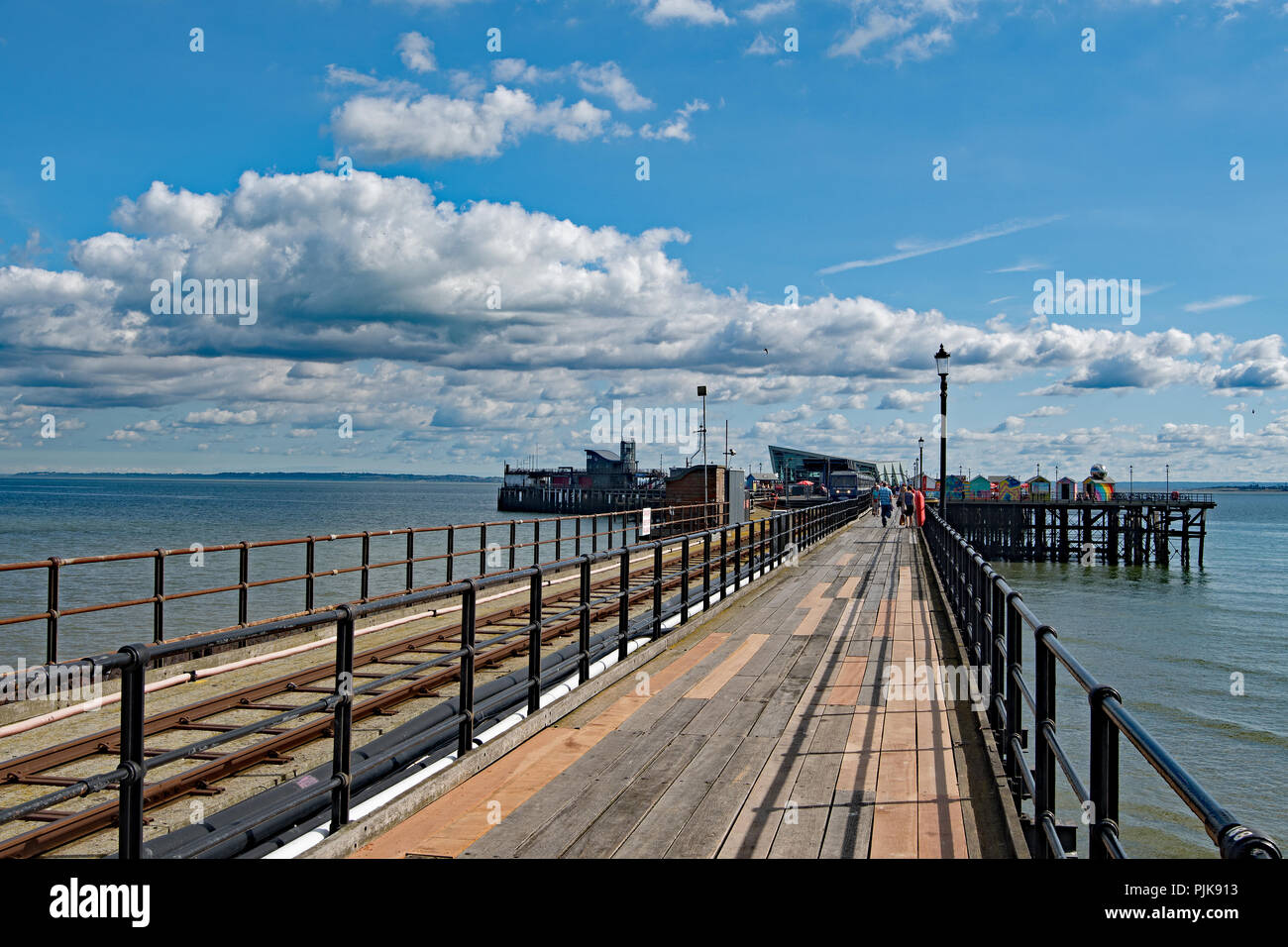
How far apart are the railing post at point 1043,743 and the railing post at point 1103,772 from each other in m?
1.08

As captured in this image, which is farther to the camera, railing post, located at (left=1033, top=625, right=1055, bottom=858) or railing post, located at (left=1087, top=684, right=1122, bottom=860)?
railing post, located at (left=1033, top=625, right=1055, bottom=858)

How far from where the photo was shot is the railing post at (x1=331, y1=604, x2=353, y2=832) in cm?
457

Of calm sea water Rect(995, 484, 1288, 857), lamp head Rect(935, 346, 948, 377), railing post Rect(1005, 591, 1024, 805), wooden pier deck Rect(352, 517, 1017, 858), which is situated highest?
lamp head Rect(935, 346, 948, 377)

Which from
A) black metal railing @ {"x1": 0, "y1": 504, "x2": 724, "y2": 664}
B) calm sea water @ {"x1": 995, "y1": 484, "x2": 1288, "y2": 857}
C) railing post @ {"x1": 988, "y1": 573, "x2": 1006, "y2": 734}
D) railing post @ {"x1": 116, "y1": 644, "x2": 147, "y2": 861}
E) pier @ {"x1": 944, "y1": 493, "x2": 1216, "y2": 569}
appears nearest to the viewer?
railing post @ {"x1": 116, "y1": 644, "x2": 147, "y2": 861}

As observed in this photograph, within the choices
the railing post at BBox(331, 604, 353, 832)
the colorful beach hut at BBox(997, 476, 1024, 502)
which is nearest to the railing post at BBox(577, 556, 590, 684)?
the railing post at BBox(331, 604, 353, 832)

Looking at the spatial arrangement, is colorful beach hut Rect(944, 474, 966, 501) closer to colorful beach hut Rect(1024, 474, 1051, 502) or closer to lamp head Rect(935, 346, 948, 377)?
colorful beach hut Rect(1024, 474, 1051, 502)

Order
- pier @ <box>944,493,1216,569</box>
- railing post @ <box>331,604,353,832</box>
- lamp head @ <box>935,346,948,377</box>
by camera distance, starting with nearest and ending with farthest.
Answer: railing post @ <box>331,604,353,832</box>
lamp head @ <box>935,346,948,377</box>
pier @ <box>944,493,1216,569</box>

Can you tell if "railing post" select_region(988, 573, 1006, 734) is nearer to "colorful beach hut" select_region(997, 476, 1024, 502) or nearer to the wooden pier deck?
the wooden pier deck

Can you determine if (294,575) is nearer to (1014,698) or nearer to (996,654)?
(996,654)

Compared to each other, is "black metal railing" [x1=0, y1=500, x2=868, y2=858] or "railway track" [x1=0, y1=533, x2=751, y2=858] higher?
"black metal railing" [x1=0, y1=500, x2=868, y2=858]

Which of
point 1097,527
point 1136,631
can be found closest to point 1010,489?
point 1097,527

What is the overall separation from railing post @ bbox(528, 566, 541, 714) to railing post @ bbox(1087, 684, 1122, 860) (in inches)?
162

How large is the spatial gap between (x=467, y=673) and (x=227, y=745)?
10.3ft

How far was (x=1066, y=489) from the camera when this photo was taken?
78000 mm
